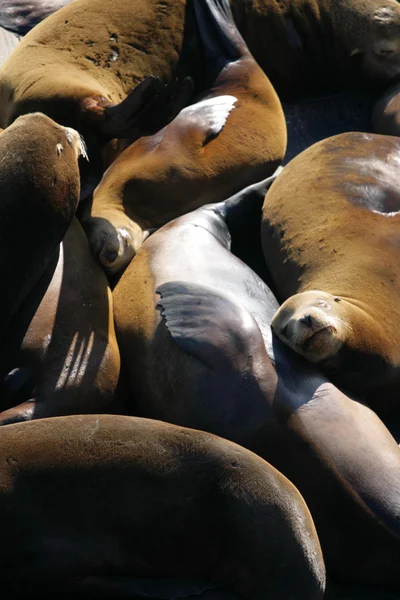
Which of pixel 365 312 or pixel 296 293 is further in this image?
pixel 296 293

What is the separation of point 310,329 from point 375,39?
10.3ft

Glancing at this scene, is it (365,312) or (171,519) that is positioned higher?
(171,519)

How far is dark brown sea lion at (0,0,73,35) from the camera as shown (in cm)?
656

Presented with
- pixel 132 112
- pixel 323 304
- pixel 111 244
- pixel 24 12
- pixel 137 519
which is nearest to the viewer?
pixel 137 519

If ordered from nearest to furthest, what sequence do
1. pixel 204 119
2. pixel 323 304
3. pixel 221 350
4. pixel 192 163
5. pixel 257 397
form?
pixel 257 397 → pixel 221 350 → pixel 323 304 → pixel 192 163 → pixel 204 119

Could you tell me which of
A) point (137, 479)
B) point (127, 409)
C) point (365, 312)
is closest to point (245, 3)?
point (365, 312)

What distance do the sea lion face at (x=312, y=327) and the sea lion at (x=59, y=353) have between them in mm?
620

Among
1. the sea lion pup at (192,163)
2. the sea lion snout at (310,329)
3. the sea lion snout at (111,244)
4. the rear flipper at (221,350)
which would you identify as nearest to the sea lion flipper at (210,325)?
the rear flipper at (221,350)

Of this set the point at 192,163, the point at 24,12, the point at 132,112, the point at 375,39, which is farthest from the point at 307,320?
the point at 24,12

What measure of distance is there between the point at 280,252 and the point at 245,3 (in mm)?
2069

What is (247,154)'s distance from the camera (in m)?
5.15

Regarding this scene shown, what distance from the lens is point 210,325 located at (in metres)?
3.69

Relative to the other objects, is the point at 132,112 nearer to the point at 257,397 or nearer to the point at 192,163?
the point at 192,163

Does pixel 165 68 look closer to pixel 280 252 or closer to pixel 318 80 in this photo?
pixel 318 80
